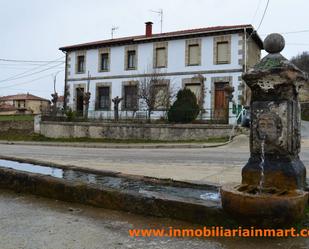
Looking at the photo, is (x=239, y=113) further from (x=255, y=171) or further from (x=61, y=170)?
(x=255, y=171)

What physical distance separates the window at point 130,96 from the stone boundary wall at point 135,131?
19.8 feet

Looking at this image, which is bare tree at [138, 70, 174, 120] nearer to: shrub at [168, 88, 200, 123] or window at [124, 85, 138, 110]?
window at [124, 85, 138, 110]

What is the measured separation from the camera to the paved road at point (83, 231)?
371 cm

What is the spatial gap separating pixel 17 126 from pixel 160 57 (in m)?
12.6

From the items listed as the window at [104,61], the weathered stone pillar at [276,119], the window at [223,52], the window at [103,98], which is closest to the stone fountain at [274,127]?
the weathered stone pillar at [276,119]

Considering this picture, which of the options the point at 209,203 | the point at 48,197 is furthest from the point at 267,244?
the point at 48,197

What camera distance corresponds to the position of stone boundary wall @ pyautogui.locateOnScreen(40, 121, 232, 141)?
22.8m

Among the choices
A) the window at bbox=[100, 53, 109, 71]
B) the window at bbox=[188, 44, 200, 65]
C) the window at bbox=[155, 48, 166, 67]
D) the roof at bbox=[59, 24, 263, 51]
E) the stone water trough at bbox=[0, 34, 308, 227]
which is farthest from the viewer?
the window at bbox=[100, 53, 109, 71]

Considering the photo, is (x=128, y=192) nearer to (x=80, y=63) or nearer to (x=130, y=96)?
(x=130, y=96)

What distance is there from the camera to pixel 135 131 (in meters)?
24.8

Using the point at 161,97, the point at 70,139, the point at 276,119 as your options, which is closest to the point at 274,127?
the point at 276,119

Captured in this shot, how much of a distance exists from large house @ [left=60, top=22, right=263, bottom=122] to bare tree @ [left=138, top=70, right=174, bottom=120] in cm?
21

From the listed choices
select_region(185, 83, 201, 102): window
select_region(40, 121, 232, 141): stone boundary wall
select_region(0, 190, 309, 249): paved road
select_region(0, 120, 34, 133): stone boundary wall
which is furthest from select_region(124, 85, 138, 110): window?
select_region(0, 190, 309, 249): paved road

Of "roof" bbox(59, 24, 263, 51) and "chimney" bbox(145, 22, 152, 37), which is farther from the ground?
"chimney" bbox(145, 22, 152, 37)
